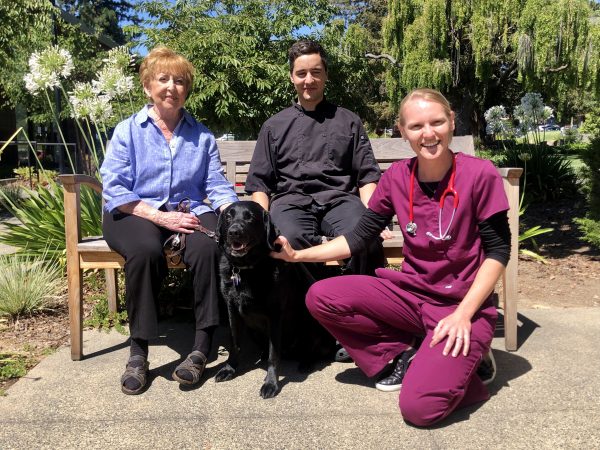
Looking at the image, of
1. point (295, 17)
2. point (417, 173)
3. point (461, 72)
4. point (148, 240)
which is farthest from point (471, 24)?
point (148, 240)

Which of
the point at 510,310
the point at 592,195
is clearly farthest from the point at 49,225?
the point at 592,195

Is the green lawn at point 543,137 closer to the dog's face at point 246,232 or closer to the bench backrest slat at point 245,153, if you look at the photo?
the bench backrest slat at point 245,153

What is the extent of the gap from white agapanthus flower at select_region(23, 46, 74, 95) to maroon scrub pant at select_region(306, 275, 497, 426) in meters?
3.10

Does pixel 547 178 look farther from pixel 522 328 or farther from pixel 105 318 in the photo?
pixel 105 318

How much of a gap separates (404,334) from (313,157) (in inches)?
51.4

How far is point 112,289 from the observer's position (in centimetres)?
414

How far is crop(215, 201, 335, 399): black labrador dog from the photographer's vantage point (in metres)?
2.76

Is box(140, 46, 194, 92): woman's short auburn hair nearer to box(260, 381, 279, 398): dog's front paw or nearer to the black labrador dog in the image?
the black labrador dog

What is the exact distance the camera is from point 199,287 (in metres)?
3.08

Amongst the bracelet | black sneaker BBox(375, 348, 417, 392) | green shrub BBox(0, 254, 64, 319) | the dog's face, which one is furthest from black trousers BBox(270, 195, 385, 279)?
green shrub BBox(0, 254, 64, 319)

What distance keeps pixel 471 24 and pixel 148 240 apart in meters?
7.00

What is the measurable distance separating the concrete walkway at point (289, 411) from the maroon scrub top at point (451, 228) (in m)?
0.58

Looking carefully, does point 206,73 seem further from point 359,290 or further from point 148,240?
point 359,290

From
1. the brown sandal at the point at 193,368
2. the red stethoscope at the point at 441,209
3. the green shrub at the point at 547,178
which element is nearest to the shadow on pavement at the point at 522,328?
the red stethoscope at the point at 441,209
